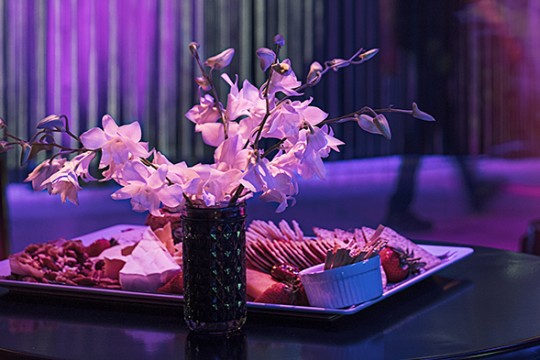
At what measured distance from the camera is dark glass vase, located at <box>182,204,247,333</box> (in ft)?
3.78

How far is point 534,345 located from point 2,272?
84 centimetres

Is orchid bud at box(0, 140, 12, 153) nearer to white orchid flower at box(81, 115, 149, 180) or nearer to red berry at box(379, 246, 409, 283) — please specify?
white orchid flower at box(81, 115, 149, 180)

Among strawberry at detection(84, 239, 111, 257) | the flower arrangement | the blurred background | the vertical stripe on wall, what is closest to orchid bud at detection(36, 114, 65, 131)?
the flower arrangement

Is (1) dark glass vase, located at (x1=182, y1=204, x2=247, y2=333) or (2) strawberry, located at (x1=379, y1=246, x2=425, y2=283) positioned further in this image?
(2) strawberry, located at (x1=379, y1=246, x2=425, y2=283)

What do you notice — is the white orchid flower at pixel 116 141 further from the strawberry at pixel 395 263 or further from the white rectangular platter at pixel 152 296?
the strawberry at pixel 395 263

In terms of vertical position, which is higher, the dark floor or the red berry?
the red berry

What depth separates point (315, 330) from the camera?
1.19m

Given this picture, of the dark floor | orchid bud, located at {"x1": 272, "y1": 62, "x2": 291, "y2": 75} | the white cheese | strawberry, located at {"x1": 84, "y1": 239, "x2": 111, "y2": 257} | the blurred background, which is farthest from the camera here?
the blurred background

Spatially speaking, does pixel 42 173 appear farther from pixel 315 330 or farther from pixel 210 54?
pixel 210 54

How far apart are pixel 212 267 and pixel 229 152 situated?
0.46 ft

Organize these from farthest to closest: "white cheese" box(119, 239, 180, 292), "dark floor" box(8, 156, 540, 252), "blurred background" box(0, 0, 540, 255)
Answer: "blurred background" box(0, 0, 540, 255) → "dark floor" box(8, 156, 540, 252) → "white cheese" box(119, 239, 180, 292)

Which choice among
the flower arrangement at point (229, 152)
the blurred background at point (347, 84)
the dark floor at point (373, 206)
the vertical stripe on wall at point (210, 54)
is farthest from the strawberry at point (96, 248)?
the vertical stripe on wall at point (210, 54)

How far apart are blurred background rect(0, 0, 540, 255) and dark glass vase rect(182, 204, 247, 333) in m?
4.63

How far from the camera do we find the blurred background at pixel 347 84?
6.14m
